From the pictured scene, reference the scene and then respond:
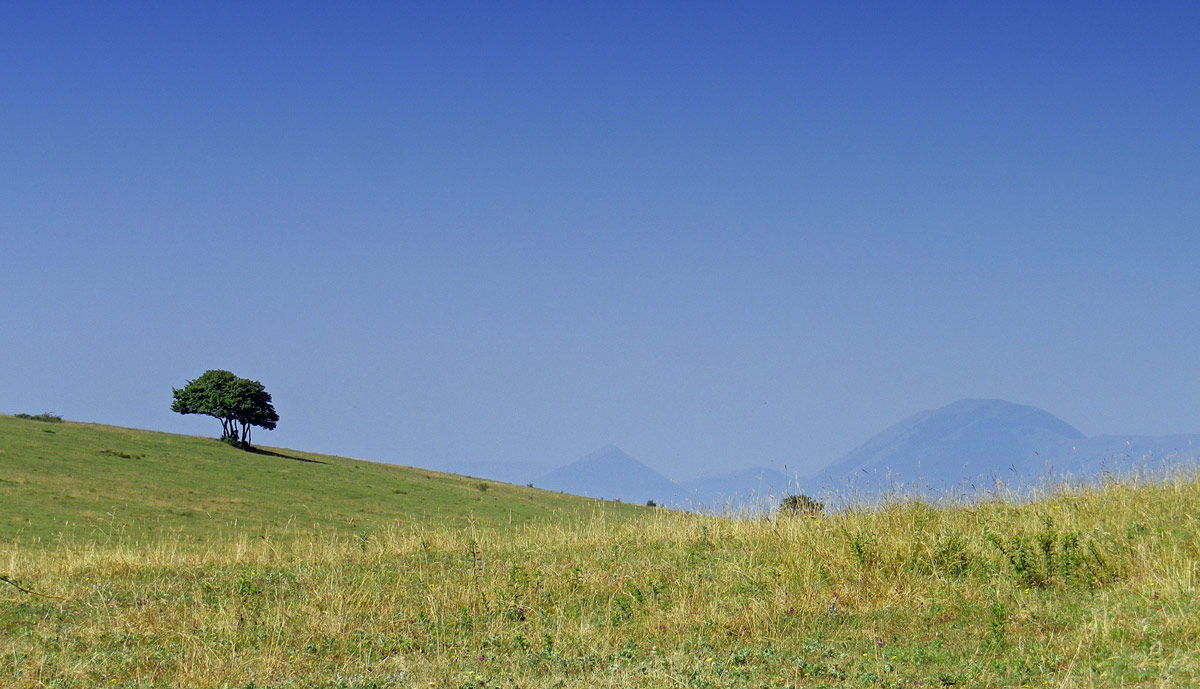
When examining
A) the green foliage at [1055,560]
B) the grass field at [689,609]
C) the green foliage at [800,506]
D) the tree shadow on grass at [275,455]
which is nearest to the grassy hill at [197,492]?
the tree shadow on grass at [275,455]

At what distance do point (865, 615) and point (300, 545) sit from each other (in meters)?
11.5

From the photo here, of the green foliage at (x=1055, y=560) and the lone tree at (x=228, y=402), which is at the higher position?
the lone tree at (x=228, y=402)

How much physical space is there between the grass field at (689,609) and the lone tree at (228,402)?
63109 mm

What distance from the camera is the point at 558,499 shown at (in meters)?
78.3

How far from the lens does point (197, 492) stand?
4969 centimetres

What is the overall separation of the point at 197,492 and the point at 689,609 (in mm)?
46711

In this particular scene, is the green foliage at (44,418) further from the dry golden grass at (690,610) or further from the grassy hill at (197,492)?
the dry golden grass at (690,610)

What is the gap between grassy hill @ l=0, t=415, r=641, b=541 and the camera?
37.1m

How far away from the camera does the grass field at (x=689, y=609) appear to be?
25.5 ft

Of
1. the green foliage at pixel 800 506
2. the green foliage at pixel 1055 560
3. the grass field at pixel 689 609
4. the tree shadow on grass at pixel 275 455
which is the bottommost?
Answer: the grass field at pixel 689 609

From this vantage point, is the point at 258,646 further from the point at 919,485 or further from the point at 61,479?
the point at 61,479

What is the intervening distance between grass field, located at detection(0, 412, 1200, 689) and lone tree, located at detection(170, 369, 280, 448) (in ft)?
207

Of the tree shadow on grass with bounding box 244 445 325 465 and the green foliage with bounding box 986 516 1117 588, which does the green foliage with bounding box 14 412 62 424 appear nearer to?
the tree shadow on grass with bounding box 244 445 325 465

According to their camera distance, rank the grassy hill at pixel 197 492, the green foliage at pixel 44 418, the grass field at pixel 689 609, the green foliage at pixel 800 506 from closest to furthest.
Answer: the grass field at pixel 689 609 < the green foliage at pixel 800 506 < the grassy hill at pixel 197 492 < the green foliage at pixel 44 418
